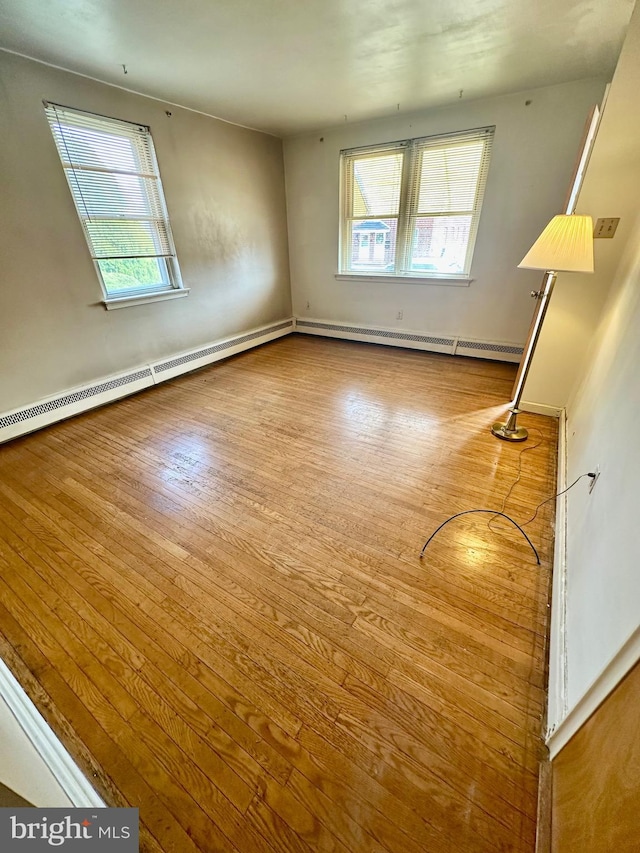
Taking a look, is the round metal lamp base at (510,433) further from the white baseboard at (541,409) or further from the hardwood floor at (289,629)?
the white baseboard at (541,409)

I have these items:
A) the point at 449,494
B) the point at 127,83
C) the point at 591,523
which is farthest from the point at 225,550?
the point at 127,83

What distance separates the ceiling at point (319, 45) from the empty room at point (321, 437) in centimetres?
3

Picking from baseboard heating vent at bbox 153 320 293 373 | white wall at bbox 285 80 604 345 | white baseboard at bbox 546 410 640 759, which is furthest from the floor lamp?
baseboard heating vent at bbox 153 320 293 373

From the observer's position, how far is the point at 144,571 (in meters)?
1.58

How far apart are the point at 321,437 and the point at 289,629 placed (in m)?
1.45

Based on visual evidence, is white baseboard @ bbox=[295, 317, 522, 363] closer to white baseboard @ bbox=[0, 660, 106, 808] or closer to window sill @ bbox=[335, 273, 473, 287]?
window sill @ bbox=[335, 273, 473, 287]

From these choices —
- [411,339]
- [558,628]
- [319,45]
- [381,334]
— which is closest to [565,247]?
[558,628]

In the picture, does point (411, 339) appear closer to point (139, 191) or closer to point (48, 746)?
point (139, 191)

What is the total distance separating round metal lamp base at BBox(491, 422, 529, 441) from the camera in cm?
246

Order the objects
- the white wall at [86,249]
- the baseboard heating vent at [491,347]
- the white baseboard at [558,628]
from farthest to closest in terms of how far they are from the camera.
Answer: the baseboard heating vent at [491,347], the white wall at [86,249], the white baseboard at [558,628]

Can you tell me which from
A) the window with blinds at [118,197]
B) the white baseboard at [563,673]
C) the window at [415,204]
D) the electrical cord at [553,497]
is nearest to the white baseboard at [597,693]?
the white baseboard at [563,673]

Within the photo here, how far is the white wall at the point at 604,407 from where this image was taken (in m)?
0.88

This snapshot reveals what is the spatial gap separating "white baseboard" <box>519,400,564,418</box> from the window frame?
352 centimetres

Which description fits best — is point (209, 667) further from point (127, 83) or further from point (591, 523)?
point (127, 83)
